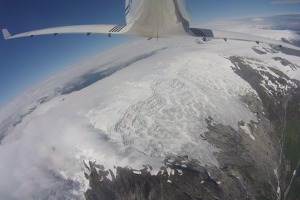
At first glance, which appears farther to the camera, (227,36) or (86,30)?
(86,30)

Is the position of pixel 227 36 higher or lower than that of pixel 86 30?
lower

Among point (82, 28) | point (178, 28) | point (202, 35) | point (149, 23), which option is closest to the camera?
point (149, 23)

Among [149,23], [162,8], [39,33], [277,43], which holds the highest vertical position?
[162,8]

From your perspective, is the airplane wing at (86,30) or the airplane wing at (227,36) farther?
the airplane wing at (227,36)

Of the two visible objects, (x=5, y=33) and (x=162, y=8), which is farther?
(x=5, y=33)

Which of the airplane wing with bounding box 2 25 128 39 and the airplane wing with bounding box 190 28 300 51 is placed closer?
the airplane wing with bounding box 2 25 128 39

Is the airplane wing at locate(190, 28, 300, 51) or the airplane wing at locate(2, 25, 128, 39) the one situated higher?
the airplane wing at locate(2, 25, 128, 39)

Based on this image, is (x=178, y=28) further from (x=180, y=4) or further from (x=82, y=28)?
(x=82, y=28)

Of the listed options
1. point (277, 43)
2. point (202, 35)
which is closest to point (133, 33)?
point (202, 35)

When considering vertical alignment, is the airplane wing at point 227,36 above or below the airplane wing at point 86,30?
below

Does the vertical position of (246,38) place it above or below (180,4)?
below

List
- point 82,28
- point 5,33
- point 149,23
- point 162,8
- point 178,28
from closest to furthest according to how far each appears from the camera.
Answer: point 162,8 → point 149,23 → point 178,28 → point 82,28 → point 5,33
